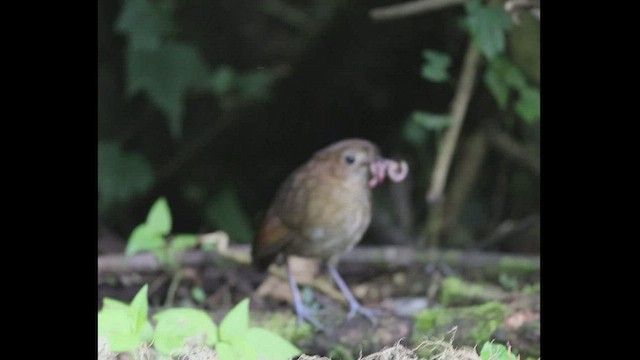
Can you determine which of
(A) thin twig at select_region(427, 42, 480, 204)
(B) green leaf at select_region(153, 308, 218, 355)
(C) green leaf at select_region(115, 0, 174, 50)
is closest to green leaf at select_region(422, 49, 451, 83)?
(A) thin twig at select_region(427, 42, 480, 204)

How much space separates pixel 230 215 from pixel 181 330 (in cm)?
27

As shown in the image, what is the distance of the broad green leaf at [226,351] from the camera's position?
1.43 meters

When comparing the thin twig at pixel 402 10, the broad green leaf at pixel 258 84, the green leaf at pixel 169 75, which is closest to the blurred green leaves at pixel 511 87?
the thin twig at pixel 402 10

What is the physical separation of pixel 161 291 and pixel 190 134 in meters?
0.24

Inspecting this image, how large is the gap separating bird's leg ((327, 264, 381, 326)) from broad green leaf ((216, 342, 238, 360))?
0.80 feet

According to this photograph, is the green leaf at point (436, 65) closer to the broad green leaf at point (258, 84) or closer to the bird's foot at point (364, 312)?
the broad green leaf at point (258, 84)

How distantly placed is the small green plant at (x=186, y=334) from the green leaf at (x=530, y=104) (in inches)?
19.7

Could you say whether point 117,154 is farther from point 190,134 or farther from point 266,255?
point 266,255

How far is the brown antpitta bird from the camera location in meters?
1.59
